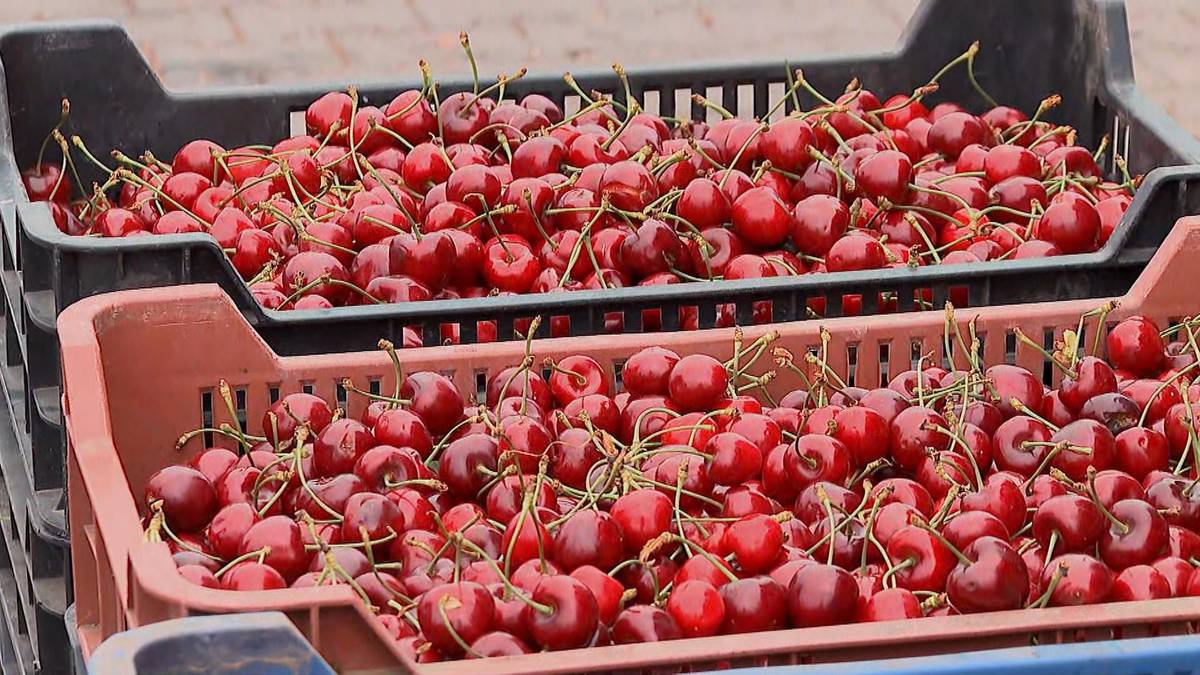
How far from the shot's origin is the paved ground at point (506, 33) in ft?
17.6

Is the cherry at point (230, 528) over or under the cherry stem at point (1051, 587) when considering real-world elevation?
over

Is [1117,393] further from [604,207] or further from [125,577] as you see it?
[125,577]

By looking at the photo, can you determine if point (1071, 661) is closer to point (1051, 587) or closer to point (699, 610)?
point (1051, 587)

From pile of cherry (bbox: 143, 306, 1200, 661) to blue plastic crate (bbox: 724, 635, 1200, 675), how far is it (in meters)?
0.25

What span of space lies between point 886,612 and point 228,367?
Result: 749mm

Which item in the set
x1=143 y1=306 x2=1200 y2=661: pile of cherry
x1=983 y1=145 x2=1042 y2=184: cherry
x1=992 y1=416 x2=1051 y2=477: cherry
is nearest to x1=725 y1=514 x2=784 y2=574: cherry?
x1=143 y1=306 x2=1200 y2=661: pile of cherry

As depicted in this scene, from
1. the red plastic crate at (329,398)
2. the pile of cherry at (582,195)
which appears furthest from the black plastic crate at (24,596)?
the pile of cherry at (582,195)

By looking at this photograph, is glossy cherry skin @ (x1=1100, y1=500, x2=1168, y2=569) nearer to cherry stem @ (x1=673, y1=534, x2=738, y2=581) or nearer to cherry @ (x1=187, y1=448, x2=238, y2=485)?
cherry stem @ (x1=673, y1=534, x2=738, y2=581)

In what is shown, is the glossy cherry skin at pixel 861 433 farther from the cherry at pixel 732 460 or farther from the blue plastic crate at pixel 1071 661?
the blue plastic crate at pixel 1071 661

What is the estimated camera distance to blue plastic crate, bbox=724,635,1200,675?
142cm

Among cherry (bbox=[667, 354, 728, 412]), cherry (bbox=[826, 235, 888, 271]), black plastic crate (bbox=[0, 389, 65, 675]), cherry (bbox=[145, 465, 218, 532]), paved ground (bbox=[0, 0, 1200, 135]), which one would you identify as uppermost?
paved ground (bbox=[0, 0, 1200, 135])

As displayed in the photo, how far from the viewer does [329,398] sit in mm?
2121

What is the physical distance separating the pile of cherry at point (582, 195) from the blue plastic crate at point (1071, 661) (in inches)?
37.2

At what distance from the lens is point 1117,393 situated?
2.10m
